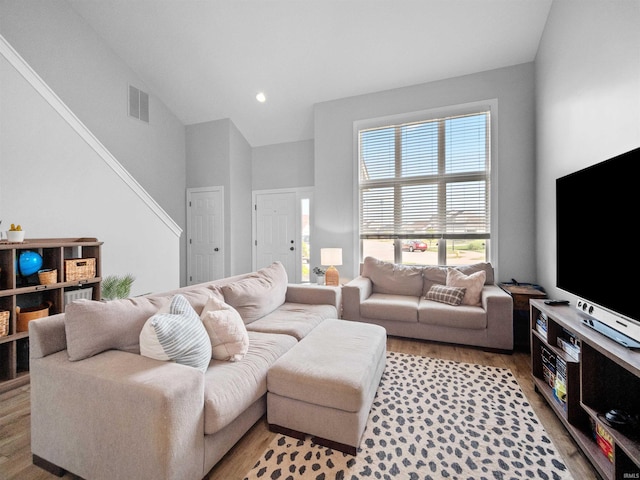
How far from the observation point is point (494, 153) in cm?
358

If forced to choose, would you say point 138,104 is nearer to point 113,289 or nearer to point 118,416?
point 113,289

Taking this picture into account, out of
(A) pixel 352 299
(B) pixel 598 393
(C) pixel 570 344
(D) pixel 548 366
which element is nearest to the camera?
(B) pixel 598 393

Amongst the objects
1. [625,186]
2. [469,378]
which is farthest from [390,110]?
[469,378]

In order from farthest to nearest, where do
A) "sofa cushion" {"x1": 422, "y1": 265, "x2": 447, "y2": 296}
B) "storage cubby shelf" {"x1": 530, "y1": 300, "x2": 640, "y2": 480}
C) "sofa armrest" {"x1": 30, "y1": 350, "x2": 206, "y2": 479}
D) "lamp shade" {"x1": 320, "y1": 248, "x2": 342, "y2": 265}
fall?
"lamp shade" {"x1": 320, "y1": 248, "x2": 342, "y2": 265} → "sofa cushion" {"x1": 422, "y1": 265, "x2": 447, "y2": 296} → "storage cubby shelf" {"x1": 530, "y1": 300, "x2": 640, "y2": 480} → "sofa armrest" {"x1": 30, "y1": 350, "x2": 206, "y2": 479}

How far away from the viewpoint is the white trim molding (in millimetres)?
2424

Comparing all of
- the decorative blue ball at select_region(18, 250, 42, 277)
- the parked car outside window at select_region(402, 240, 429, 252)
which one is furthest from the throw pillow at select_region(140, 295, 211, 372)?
the parked car outside window at select_region(402, 240, 429, 252)

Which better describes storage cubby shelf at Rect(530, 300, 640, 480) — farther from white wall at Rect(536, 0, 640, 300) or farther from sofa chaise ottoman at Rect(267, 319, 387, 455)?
sofa chaise ottoman at Rect(267, 319, 387, 455)

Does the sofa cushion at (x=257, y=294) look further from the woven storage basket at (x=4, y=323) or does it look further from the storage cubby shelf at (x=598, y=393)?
the storage cubby shelf at (x=598, y=393)

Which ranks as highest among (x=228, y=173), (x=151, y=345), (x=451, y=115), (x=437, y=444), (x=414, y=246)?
(x=451, y=115)

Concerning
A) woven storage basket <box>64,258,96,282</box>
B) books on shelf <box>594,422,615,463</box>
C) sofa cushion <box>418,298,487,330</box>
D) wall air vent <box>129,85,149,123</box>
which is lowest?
books on shelf <box>594,422,615,463</box>

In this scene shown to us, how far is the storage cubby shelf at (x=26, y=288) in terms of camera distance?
2.13m

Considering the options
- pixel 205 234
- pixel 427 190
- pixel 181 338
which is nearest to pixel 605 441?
pixel 181 338

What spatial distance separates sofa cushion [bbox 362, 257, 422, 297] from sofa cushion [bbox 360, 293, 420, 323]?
0.80ft

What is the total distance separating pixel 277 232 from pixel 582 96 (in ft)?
14.4
